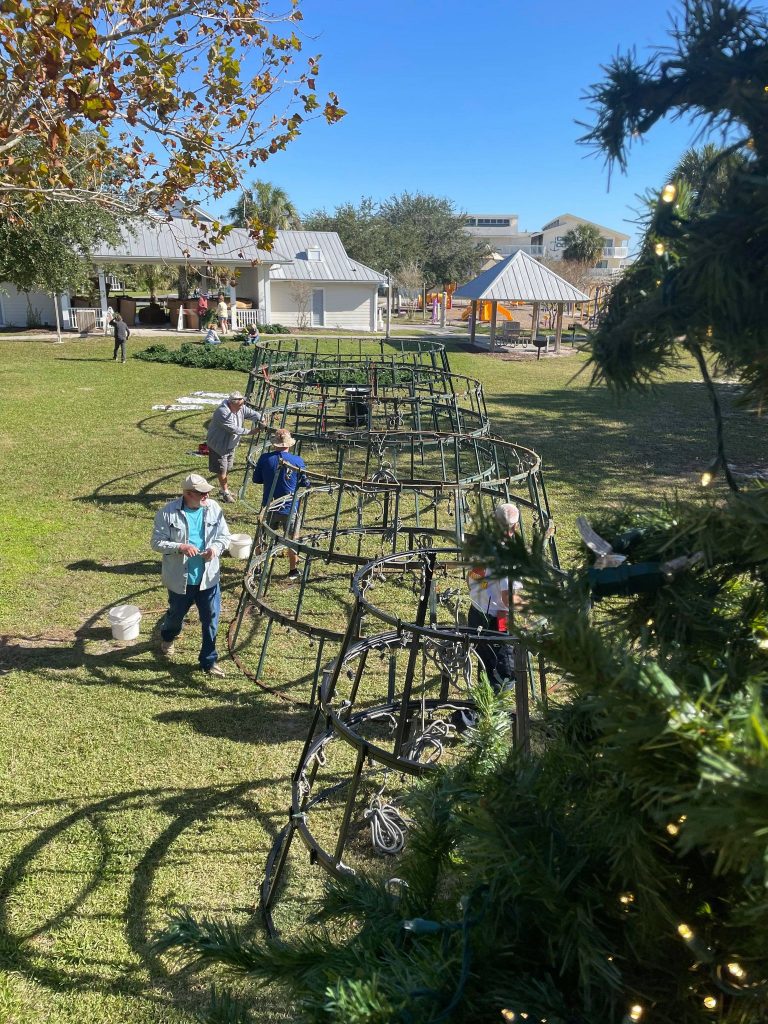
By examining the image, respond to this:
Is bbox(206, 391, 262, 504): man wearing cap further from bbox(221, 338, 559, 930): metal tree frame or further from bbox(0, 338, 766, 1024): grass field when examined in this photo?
bbox(0, 338, 766, 1024): grass field

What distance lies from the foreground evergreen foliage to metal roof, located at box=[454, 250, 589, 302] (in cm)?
2597

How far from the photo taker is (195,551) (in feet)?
18.4

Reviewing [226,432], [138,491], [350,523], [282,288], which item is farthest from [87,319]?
[350,523]

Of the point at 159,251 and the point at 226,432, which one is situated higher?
the point at 159,251

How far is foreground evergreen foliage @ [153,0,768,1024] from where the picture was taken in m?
0.94

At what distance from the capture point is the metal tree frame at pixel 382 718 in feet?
8.48

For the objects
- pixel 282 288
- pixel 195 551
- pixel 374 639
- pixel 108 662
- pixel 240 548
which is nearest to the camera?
pixel 374 639

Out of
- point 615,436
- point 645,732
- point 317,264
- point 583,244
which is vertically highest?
point 583,244

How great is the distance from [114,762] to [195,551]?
1605mm

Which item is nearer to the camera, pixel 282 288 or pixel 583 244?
pixel 282 288

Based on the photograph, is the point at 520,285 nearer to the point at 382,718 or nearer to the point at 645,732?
the point at 382,718

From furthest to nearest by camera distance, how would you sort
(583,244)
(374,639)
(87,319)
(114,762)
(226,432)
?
1. (583,244)
2. (87,319)
3. (226,432)
4. (114,762)
5. (374,639)

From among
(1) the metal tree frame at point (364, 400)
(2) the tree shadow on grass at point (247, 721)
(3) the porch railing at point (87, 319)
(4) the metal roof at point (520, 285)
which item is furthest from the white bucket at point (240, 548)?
Answer: (3) the porch railing at point (87, 319)

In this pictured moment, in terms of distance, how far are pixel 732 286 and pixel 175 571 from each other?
5193 mm
